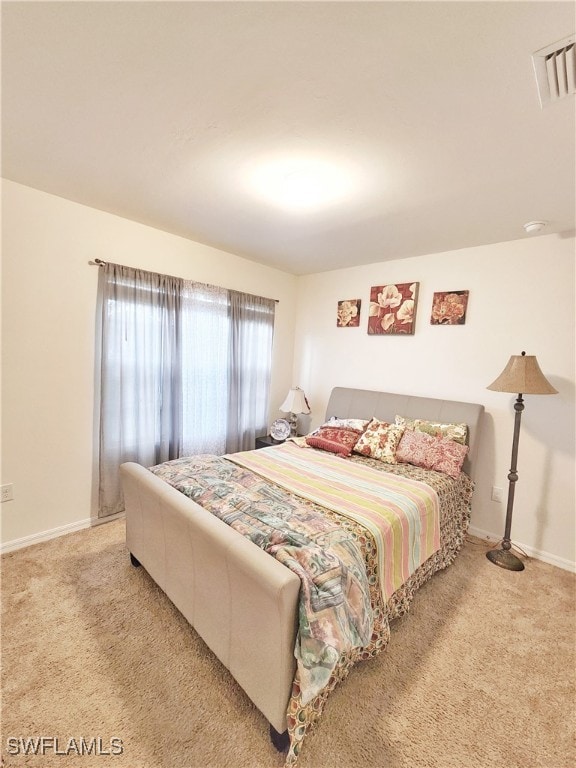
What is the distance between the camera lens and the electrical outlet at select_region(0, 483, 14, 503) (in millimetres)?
2295

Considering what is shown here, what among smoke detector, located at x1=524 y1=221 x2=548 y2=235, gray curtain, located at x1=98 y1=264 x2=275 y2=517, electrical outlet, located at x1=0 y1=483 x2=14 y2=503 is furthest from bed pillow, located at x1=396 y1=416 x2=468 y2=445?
electrical outlet, located at x1=0 y1=483 x2=14 y2=503

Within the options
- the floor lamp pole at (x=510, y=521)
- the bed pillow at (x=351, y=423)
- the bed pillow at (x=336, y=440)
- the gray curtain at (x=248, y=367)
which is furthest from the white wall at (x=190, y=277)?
the bed pillow at (x=336, y=440)

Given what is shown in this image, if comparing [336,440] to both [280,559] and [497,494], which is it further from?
[280,559]

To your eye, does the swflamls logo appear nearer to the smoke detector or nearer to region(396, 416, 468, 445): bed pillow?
region(396, 416, 468, 445): bed pillow

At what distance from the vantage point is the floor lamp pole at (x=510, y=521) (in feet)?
8.08

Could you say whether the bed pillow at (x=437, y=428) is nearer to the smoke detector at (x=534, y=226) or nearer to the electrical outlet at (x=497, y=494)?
the electrical outlet at (x=497, y=494)

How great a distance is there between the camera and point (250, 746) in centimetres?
124

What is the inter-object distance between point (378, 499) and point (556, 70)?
2031mm

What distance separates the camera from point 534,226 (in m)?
2.36

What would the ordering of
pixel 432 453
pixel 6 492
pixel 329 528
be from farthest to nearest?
pixel 432 453, pixel 6 492, pixel 329 528

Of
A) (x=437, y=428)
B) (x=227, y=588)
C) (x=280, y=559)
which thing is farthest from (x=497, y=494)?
(x=227, y=588)

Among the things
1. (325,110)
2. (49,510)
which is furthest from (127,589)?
(325,110)

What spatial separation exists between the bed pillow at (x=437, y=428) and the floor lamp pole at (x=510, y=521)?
13.9 inches

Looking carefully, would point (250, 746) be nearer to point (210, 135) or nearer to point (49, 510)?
point (49, 510)
